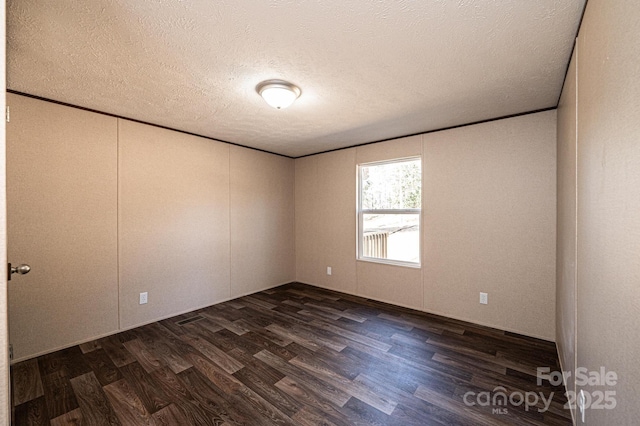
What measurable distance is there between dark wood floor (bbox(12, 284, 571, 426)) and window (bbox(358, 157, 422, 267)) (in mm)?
1002

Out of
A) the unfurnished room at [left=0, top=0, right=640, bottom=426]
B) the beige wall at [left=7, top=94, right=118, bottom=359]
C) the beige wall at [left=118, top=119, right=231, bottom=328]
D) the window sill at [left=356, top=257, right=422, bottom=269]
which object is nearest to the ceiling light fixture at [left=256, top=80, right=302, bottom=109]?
the unfurnished room at [left=0, top=0, right=640, bottom=426]

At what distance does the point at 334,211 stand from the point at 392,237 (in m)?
1.03

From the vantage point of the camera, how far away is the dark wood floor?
173cm

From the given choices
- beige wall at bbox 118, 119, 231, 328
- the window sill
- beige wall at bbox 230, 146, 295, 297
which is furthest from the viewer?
beige wall at bbox 230, 146, 295, 297

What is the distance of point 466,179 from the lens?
3.13 metres

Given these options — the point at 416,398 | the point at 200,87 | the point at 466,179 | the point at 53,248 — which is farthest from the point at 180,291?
the point at 466,179

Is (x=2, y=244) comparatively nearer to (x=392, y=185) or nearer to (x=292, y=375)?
(x=292, y=375)

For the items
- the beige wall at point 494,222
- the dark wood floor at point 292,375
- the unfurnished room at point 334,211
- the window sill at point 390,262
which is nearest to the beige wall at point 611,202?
the unfurnished room at point 334,211

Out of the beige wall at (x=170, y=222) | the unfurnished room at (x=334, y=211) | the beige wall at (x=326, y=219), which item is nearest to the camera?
the unfurnished room at (x=334, y=211)

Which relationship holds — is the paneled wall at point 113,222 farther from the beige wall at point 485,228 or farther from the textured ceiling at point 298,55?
the beige wall at point 485,228

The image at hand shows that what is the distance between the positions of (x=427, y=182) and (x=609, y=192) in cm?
245

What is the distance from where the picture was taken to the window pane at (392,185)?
3.60 metres

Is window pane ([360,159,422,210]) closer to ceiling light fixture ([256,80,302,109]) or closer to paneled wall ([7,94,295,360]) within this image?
paneled wall ([7,94,295,360])

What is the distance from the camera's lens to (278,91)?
213cm
